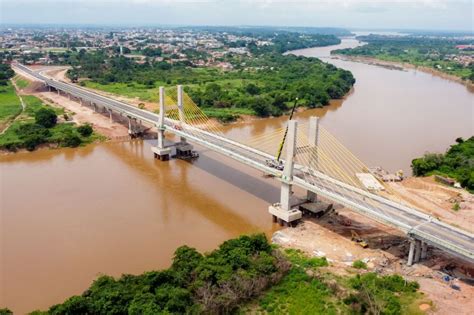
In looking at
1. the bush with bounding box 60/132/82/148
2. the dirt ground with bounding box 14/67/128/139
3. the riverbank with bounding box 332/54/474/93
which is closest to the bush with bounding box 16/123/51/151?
the bush with bounding box 60/132/82/148

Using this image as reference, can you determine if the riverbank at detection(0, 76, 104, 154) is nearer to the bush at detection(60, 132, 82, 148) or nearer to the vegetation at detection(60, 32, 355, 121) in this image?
the bush at detection(60, 132, 82, 148)

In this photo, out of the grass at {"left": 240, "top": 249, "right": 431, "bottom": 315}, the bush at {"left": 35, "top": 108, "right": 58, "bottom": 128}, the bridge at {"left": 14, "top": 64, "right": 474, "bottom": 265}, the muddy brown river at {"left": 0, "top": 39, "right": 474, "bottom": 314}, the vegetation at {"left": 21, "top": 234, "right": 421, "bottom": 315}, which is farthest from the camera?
the bush at {"left": 35, "top": 108, "right": 58, "bottom": 128}

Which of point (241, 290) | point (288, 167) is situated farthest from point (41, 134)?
point (241, 290)

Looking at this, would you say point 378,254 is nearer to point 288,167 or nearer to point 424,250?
point 424,250

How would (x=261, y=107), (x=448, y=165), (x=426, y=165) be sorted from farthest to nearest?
(x=261, y=107)
(x=448, y=165)
(x=426, y=165)

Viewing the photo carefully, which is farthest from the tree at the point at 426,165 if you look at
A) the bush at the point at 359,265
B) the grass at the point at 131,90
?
the grass at the point at 131,90

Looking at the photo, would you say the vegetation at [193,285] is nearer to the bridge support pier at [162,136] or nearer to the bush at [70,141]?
the bridge support pier at [162,136]
